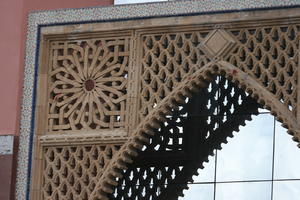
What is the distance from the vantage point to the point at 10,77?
17469 millimetres

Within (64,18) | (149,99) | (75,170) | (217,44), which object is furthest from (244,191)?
(64,18)

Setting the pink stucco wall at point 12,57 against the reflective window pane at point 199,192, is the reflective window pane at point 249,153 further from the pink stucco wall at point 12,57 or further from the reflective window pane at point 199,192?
the pink stucco wall at point 12,57

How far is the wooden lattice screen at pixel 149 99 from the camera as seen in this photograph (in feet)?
54.5

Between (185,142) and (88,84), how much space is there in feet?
3.85

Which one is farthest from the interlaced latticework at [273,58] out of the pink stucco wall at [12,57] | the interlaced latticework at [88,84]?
the pink stucco wall at [12,57]

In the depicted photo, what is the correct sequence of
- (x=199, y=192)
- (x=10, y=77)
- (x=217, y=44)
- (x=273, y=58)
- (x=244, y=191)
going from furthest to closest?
(x=10, y=77), (x=199, y=192), (x=244, y=191), (x=217, y=44), (x=273, y=58)

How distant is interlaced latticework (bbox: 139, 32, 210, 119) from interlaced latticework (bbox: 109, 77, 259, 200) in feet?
2.43

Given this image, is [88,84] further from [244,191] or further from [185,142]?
[244,191]

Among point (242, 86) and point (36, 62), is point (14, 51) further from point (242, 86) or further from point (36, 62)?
point (242, 86)

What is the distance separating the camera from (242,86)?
16.6 meters

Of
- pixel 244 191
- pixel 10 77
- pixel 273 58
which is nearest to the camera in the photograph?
pixel 273 58

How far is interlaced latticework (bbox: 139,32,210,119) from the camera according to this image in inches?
665

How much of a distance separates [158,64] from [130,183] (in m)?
1.36

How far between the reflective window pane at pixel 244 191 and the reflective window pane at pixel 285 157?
157 mm
